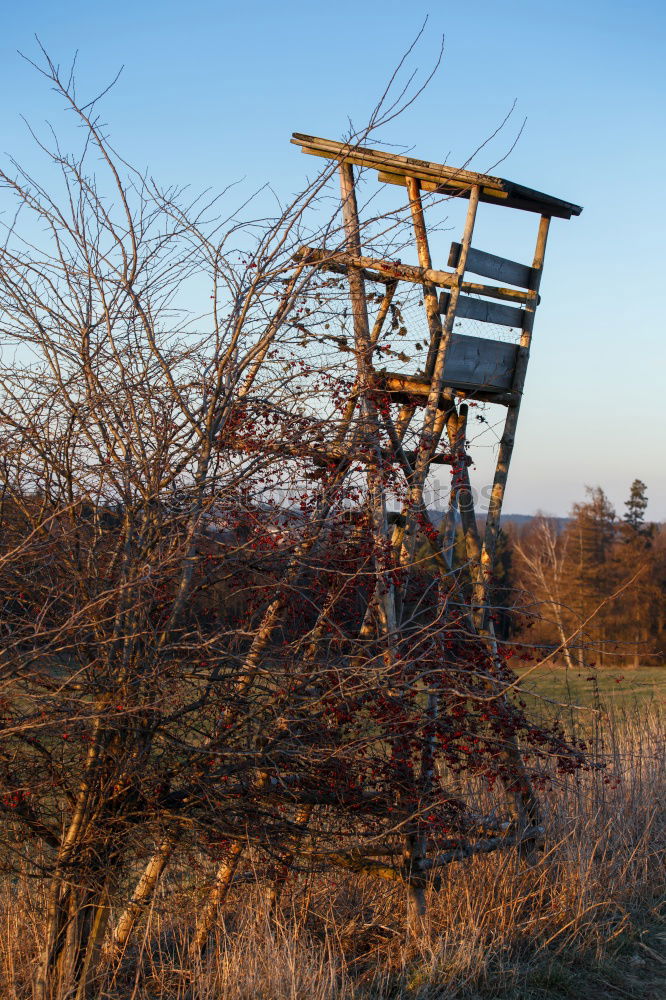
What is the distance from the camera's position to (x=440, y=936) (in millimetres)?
4355

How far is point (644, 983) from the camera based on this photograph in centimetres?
453

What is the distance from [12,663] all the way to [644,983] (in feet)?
11.5

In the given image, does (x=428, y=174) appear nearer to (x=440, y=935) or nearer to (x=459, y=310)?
(x=459, y=310)

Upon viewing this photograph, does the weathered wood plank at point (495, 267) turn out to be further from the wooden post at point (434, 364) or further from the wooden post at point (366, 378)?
the wooden post at point (366, 378)

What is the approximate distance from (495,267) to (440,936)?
3.75m

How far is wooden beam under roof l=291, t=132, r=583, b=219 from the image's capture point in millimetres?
5004

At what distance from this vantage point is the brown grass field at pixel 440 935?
383cm

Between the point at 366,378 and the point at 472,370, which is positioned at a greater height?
the point at 472,370

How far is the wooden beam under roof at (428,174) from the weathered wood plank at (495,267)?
33 cm

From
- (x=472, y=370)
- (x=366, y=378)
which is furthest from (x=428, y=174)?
(x=366, y=378)

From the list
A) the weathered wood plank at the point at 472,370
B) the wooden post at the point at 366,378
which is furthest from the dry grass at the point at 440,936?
the weathered wood plank at the point at 472,370

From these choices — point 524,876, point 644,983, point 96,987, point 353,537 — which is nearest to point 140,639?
point 353,537

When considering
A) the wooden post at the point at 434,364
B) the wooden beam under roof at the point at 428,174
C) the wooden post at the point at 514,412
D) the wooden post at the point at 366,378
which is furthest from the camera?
the wooden post at the point at 514,412

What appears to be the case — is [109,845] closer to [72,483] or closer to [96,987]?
[96,987]
